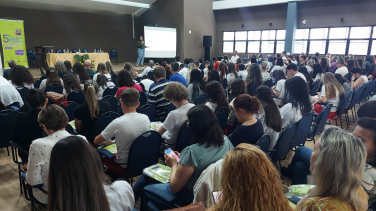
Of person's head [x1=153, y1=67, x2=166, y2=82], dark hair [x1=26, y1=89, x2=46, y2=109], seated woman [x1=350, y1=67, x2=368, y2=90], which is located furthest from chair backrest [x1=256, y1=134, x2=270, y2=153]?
seated woman [x1=350, y1=67, x2=368, y2=90]

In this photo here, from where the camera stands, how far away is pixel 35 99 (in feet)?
8.50

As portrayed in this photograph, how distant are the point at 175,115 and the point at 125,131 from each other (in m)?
0.63

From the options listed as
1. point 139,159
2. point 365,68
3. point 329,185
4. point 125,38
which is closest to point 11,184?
point 139,159

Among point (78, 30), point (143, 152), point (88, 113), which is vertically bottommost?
point (143, 152)

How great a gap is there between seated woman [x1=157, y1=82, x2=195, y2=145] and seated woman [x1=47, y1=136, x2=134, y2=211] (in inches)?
63.8

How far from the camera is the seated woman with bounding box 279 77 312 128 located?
335cm

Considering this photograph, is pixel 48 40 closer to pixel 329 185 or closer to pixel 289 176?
pixel 289 176

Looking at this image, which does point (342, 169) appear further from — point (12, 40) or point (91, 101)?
point (12, 40)

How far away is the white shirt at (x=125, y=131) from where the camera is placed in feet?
7.93

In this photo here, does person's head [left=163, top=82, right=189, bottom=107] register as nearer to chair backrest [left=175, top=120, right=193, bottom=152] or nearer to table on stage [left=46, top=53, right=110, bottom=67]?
chair backrest [left=175, top=120, right=193, bottom=152]

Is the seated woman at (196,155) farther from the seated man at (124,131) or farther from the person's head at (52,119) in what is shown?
the person's head at (52,119)

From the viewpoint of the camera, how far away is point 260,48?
15406 mm

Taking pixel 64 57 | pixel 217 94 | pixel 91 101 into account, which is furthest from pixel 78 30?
pixel 217 94

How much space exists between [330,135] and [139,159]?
1.72 m
